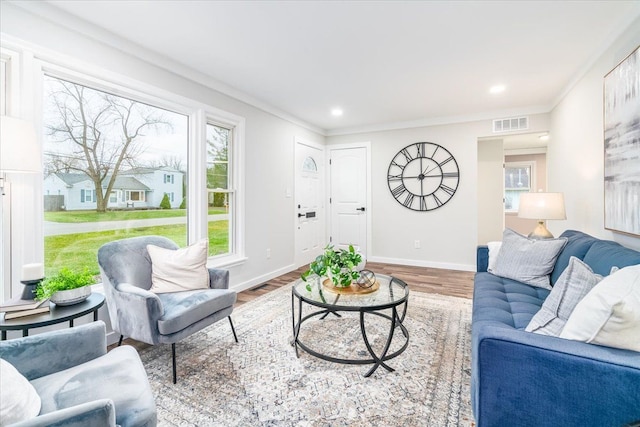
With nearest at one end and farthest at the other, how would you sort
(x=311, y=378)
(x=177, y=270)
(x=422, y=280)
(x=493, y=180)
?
1. (x=311, y=378)
2. (x=177, y=270)
3. (x=422, y=280)
4. (x=493, y=180)

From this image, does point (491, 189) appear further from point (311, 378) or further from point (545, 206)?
point (311, 378)

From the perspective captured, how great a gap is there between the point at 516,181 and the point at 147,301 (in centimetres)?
767

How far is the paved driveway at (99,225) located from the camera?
7.23 feet

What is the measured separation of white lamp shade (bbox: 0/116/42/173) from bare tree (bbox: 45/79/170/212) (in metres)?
0.62

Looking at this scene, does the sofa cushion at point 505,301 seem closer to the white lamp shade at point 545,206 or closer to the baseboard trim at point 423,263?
the white lamp shade at point 545,206

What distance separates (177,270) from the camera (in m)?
2.29

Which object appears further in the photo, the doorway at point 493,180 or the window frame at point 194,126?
the doorway at point 493,180

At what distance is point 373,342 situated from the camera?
7.52 feet

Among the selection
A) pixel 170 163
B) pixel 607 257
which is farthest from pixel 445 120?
pixel 170 163

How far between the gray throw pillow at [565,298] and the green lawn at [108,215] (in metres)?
2.99

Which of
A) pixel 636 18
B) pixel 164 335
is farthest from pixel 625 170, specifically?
pixel 164 335

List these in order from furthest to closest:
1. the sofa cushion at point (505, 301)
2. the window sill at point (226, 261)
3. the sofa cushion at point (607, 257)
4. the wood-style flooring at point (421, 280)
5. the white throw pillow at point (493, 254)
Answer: the wood-style flooring at point (421, 280), the window sill at point (226, 261), the white throw pillow at point (493, 254), the sofa cushion at point (505, 301), the sofa cushion at point (607, 257)

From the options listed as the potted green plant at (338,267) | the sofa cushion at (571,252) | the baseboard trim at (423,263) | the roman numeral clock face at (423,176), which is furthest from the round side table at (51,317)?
the roman numeral clock face at (423,176)

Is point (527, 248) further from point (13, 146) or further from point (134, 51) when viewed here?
point (134, 51)
